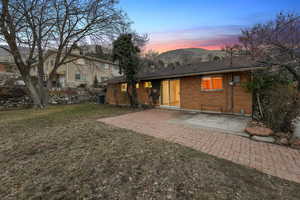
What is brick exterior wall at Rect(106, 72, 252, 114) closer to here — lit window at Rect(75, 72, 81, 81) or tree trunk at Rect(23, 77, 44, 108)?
tree trunk at Rect(23, 77, 44, 108)

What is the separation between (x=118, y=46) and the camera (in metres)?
9.76

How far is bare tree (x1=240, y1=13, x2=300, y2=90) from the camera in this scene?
4602mm

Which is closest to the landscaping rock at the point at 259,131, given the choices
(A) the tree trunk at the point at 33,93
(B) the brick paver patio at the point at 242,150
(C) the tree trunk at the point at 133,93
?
(B) the brick paver patio at the point at 242,150

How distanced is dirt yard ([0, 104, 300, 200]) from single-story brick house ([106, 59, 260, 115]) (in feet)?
17.0

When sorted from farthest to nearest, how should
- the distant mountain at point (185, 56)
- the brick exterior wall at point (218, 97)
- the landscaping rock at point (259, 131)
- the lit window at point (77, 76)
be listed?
the lit window at point (77, 76) → the distant mountain at point (185, 56) → the brick exterior wall at point (218, 97) → the landscaping rock at point (259, 131)

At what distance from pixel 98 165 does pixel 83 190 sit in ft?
2.33

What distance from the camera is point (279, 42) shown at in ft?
15.4

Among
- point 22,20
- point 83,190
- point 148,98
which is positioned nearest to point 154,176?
point 83,190

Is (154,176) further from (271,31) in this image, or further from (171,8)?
(171,8)

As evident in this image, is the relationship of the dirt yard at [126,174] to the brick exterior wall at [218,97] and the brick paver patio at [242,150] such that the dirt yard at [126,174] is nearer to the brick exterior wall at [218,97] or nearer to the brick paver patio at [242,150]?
the brick paver patio at [242,150]

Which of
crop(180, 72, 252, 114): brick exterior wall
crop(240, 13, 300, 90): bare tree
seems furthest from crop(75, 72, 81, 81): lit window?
crop(240, 13, 300, 90): bare tree

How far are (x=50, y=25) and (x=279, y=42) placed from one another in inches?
497

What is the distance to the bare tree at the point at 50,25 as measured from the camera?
8.22 m

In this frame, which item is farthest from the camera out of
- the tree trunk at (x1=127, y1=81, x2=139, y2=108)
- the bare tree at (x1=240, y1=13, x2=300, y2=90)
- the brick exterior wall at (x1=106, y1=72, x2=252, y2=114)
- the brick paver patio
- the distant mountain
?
the distant mountain
